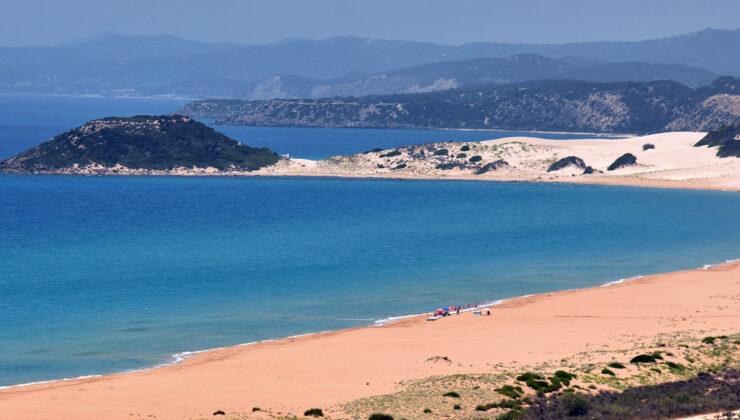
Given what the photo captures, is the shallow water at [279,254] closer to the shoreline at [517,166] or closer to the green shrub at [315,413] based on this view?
the green shrub at [315,413]

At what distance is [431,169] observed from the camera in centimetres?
15812

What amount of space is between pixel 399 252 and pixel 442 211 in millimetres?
30830

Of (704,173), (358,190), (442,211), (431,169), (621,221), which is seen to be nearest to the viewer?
(621,221)

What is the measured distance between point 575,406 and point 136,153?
12983 centimetres

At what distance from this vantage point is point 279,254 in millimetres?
77750

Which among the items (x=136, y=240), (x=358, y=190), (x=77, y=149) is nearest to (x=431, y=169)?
(x=358, y=190)

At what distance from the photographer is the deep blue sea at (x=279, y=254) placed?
52.4 meters

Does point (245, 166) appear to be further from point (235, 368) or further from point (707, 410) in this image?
point (707, 410)

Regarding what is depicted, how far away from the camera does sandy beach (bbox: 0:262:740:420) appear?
37.9 meters

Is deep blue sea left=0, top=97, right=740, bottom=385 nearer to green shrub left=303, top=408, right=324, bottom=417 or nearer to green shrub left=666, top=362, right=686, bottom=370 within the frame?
green shrub left=303, top=408, right=324, bottom=417

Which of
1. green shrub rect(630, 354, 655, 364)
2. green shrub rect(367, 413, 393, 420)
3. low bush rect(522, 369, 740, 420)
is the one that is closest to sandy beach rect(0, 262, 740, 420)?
green shrub rect(367, 413, 393, 420)

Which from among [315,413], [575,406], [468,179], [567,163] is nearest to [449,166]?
[468,179]

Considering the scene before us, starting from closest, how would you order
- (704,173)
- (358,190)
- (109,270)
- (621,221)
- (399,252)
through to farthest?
(109,270) < (399,252) < (621,221) < (358,190) < (704,173)

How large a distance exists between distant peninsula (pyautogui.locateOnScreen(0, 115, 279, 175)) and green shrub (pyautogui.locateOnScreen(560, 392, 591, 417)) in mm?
123803
